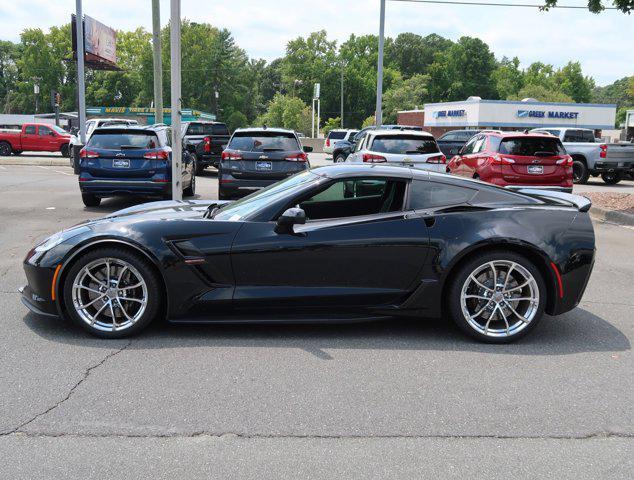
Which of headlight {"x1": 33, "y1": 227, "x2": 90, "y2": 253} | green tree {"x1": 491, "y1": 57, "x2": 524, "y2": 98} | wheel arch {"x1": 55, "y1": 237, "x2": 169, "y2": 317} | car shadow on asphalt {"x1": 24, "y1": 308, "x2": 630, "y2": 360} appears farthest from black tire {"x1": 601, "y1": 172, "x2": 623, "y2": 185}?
green tree {"x1": 491, "y1": 57, "x2": 524, "y2": 98}

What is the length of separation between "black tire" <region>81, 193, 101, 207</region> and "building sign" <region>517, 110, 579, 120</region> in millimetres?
49418

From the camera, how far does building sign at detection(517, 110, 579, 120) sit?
2210 inches

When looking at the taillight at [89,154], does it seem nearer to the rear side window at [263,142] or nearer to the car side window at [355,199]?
the rear side window at [263,142]

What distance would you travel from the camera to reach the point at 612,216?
42.0ft

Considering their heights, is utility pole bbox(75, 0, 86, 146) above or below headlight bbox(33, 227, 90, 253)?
above

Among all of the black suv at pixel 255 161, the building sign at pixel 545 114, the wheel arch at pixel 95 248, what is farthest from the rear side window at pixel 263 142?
the building sign at pixel 545 114

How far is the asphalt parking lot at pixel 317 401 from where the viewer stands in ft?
10.5

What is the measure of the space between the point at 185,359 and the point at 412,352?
1.67 metres

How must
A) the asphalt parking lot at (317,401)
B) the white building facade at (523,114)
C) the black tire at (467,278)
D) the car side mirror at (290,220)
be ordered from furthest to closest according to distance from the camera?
the white building facade at (523,114) → the black tire at (467,278) → the car side mirror at (290,220) → the asphalt parking lot at (317,401)

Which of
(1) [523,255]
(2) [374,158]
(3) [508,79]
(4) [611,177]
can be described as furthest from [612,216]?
(3) [508,79]

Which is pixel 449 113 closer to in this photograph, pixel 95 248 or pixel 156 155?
pixel 156 155

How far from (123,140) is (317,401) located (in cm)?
964

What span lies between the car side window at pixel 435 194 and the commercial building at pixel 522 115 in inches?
2058

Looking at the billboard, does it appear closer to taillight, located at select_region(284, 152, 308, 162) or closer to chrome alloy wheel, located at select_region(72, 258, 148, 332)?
taillight, located at select_region(284, 152, 308, 162)
